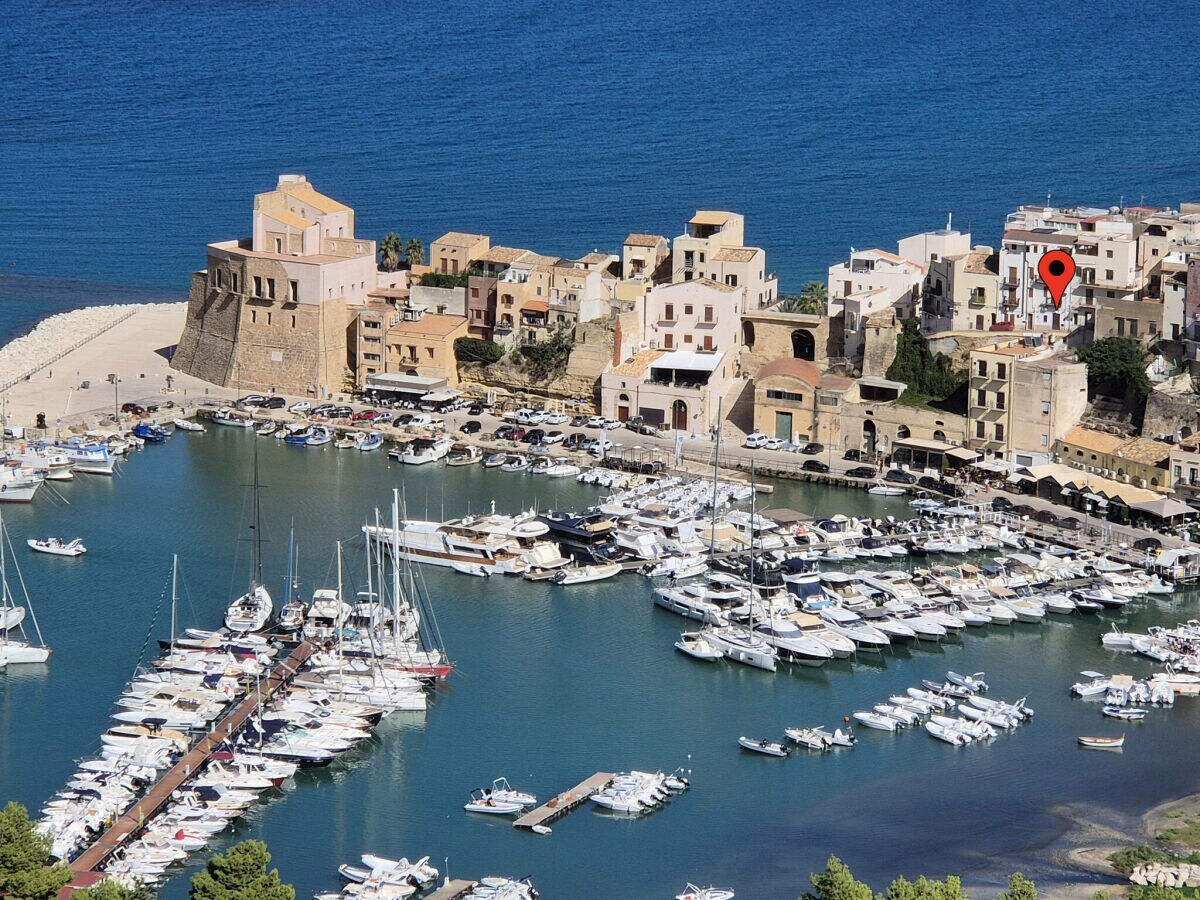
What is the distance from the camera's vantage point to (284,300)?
6950 cm

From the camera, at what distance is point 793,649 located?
4975 centimetres

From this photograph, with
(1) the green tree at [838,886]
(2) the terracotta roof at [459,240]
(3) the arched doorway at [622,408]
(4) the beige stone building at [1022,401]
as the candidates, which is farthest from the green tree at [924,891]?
(2) the terracotta roof at [459,240]

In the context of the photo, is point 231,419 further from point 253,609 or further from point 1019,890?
point 1019,890

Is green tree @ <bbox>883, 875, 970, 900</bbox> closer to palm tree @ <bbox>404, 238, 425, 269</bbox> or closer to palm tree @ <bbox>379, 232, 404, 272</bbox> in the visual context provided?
palm tree @ <bbox>404, 238, 425, 269</bbox>

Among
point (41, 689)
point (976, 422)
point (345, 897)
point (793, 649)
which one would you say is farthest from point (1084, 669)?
point (41, 689)

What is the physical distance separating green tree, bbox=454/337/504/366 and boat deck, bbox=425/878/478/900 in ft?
101

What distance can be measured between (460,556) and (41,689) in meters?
10.9

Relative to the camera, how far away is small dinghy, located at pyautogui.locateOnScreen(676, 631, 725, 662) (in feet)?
163

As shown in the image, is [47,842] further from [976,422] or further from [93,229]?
[93,229]

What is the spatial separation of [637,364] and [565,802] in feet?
82.6

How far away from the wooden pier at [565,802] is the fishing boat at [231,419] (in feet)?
86.0

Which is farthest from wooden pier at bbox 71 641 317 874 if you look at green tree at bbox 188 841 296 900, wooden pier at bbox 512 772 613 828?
wooden pier at bbox 512 772 613 828

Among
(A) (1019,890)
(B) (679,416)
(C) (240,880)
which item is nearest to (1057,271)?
(B) (679,416)

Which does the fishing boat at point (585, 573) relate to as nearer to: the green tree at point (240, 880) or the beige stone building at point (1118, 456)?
the beige stone building at point (1118, 456)
